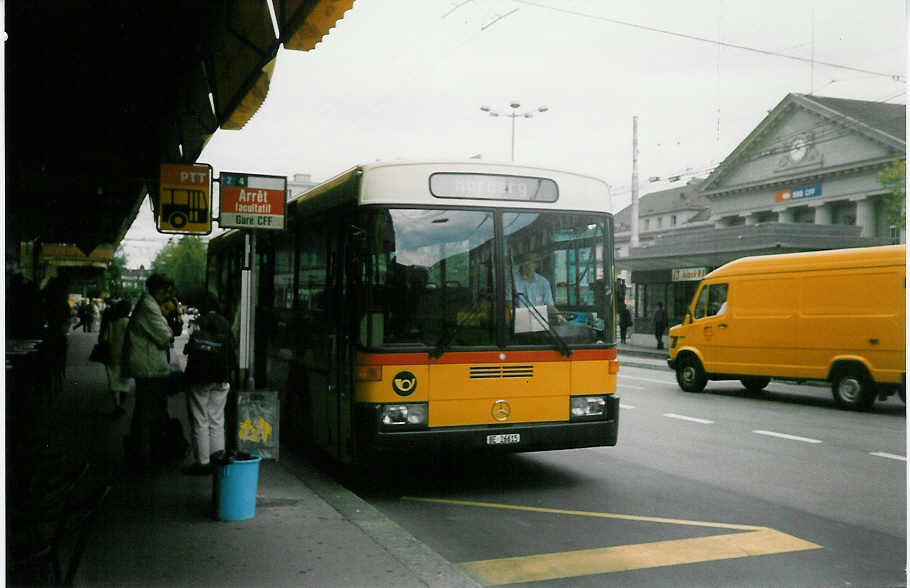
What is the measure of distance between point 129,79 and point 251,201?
1939 millimetres

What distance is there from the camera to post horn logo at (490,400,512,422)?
283 inches

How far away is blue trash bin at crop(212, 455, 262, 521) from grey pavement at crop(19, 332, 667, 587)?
0.07m

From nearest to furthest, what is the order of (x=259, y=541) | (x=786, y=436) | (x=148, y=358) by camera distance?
(x=259, y=541) < (x=148, y=358) < (x=786, y=436)

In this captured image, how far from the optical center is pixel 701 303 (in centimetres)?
1630

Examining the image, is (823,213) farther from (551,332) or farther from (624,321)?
(551,332)

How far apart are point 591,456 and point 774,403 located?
666 centimetres

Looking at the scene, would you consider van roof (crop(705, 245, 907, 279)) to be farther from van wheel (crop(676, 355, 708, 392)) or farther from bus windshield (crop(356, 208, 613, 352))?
bus windshield (crop(356, 208, 613, 352))

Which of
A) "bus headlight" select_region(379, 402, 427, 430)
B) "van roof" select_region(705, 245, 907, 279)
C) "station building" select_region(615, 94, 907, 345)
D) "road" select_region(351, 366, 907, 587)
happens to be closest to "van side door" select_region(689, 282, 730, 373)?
"van roof" select_region(705, 245, 907, 279)

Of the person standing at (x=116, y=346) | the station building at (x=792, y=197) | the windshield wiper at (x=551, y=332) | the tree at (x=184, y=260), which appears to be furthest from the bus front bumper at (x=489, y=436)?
the tree at (x=184, y=260)

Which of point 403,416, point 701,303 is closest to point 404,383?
point 403,416

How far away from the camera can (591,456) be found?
926cm

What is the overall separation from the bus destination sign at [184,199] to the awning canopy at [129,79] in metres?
0.37

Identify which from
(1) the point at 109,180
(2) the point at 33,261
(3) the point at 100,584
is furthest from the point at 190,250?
(3) the point at 100,584

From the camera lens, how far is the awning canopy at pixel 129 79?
6172mm
